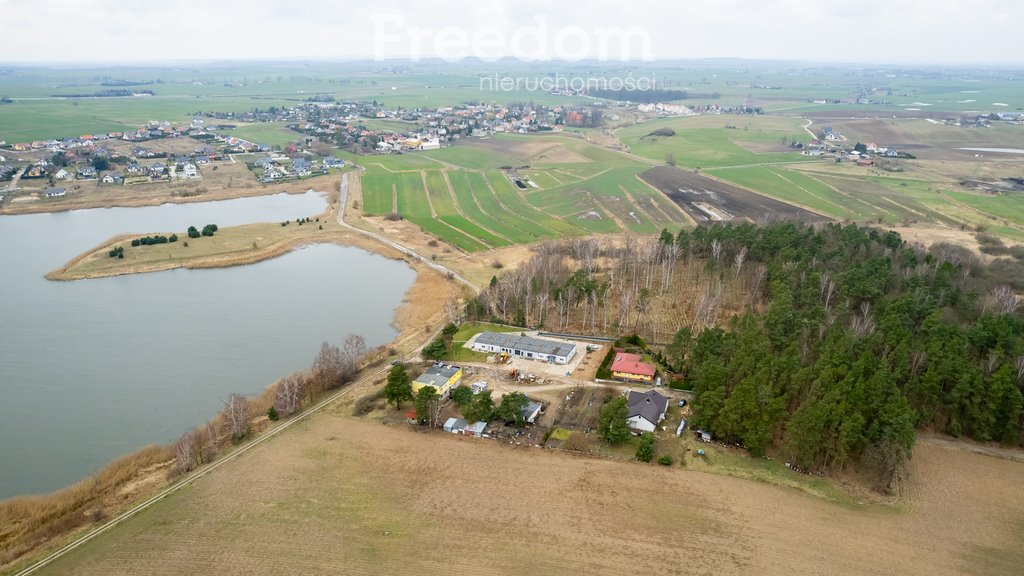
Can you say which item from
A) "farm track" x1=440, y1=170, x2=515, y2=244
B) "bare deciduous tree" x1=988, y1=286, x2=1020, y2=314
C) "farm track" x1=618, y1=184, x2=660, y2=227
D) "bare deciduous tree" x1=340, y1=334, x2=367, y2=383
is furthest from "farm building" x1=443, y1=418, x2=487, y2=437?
"farm track" x1=618, y1=184, x2=660, y2=227

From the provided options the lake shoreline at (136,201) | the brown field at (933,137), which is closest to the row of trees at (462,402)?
the lake shoreline at (136,201)

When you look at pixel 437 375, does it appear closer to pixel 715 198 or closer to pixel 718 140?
pixel 715 198

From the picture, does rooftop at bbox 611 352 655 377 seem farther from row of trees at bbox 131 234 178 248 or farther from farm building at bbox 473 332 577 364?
row of trees at bbox 131 234 178 248

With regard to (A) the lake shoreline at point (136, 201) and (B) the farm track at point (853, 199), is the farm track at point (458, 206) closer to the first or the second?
(A) the lake shoreline at point (136, 201)

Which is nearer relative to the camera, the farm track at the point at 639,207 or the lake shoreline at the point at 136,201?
the farm track at the point at 639,207

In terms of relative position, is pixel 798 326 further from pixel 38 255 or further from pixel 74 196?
pixel 74 196

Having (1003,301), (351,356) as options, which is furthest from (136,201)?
(1003,301)
